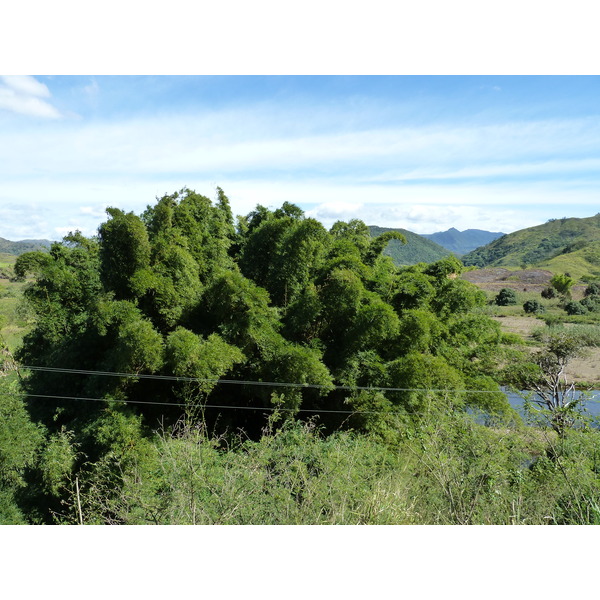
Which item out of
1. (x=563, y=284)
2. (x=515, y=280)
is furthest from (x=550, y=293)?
(x=515, y=280)

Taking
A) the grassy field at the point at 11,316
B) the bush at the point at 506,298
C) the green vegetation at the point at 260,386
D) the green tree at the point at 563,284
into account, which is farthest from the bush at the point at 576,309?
the grassy field at the point at 11,316

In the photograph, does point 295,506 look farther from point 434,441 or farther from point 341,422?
point 341,422

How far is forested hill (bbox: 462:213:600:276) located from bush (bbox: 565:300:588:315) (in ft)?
94.4

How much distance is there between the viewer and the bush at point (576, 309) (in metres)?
24.4

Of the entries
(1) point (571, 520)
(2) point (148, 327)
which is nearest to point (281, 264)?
(2) point (148, 327)

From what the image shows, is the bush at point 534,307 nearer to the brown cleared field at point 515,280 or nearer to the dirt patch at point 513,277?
the brown cleared field at point 515,280

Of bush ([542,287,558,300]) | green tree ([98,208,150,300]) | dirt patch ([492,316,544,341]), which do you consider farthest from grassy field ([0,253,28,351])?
bush ([542,287,558,300])

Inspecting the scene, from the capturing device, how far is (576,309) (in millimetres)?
24672

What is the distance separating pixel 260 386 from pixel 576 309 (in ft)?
81.6

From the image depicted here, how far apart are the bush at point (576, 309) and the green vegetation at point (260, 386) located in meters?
19.4

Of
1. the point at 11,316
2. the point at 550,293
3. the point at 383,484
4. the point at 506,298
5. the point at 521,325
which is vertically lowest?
the point at 383,484

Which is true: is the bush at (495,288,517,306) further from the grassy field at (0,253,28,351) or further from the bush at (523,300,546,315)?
the grassy field at (0,253,28,351)

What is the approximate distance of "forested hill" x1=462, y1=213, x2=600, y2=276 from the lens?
192 feet

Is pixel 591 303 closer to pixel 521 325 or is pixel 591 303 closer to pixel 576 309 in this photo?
pixel 576 309
